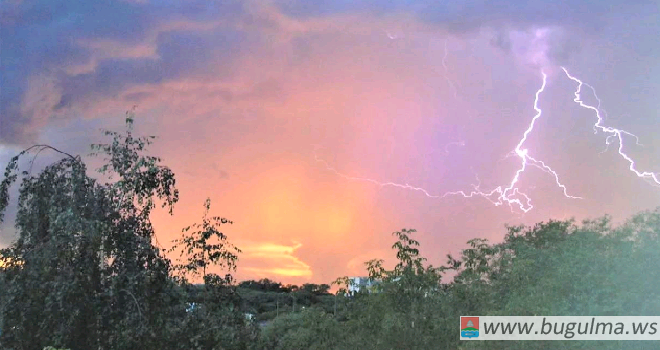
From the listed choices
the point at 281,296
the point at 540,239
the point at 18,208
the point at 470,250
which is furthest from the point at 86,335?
the point at 281,296

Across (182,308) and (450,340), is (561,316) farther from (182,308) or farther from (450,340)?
(182,308)

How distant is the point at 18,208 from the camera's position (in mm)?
8836

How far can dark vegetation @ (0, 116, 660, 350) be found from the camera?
829cm

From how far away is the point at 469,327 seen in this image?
11.1m

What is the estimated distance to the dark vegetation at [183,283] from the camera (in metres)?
8.29

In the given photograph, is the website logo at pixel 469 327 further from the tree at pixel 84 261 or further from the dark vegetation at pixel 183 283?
the tree at pixel 84 261

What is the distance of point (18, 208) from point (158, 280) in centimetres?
224

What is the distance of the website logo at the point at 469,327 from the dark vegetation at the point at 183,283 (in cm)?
23

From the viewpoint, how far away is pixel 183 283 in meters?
9.37

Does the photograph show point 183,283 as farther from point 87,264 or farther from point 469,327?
point 469,327

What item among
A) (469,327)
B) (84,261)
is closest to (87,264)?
(84,261)

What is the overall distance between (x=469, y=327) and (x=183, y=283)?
16.5 ft

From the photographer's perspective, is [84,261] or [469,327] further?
[469,327]

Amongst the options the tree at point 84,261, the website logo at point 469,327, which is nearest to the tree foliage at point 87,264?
the tree at point 84,261
